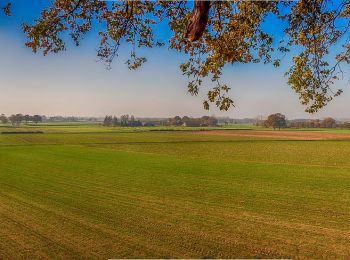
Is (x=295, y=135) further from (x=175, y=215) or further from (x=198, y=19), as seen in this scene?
(x=198, y=19)

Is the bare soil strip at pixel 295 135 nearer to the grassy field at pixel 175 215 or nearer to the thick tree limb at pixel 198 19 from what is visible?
the grassy field at pixel 175 215

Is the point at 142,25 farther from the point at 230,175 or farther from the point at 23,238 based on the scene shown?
the point at 230,175

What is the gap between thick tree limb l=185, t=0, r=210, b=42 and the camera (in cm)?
581

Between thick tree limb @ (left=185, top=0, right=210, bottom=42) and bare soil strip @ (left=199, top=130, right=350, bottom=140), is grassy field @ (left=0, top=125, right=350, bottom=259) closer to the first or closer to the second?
thick tree limb @ (left=185, top=0, right=210, bottom=42)

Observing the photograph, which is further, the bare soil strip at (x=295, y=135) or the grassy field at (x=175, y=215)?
the bare soil strip at (x=295, y=135)

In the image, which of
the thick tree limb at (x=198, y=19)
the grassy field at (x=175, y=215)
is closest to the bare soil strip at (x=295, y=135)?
the grassy field at (x=175, y=215)

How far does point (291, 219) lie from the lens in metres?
17.1

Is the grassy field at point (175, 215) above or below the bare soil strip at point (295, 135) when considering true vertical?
below

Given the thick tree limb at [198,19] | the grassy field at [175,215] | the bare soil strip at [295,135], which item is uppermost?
the thick tree limb at [198,19]

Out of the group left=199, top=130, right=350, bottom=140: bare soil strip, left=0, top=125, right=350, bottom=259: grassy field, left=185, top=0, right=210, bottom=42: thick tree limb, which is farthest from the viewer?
left=199, top=130, right=350, bottom=140: bare soil strip

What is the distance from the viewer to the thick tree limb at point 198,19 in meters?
5.81

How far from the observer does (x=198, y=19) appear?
5.96 m

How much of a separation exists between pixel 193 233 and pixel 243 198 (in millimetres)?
8568

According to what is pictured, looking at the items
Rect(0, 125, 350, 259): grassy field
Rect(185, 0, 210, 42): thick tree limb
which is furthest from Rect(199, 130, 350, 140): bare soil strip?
Rect(185, 0, 210, 42): thick tree limb
